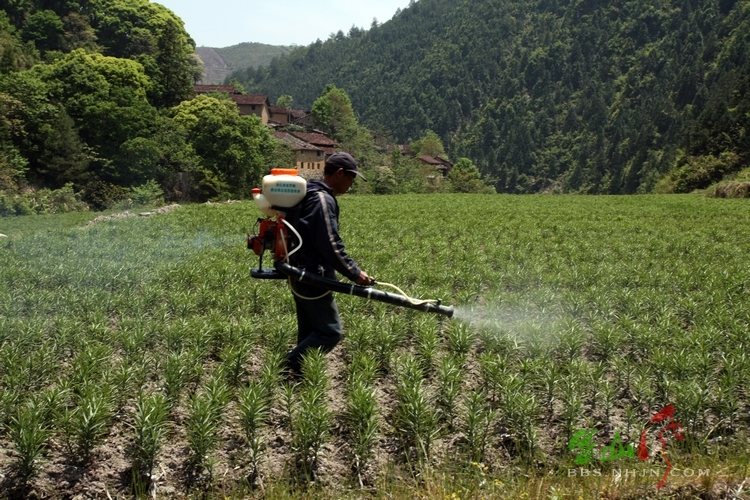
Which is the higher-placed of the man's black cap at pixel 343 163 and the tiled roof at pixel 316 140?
the tiled roof at pixel 316 140

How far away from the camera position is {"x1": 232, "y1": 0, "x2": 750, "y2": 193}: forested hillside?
71.1 metres

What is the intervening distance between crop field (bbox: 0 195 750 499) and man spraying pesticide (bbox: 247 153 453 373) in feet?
1.72

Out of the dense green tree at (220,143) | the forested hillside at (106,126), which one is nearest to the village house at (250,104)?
the forested hillside at (106,126)

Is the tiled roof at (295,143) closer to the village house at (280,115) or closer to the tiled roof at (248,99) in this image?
the tiled roof at (248,99)

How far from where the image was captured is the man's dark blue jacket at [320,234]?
13.8 ft

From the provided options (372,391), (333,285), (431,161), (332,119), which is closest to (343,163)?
(333,285)

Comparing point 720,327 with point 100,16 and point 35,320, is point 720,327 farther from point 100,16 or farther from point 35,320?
point 100,16

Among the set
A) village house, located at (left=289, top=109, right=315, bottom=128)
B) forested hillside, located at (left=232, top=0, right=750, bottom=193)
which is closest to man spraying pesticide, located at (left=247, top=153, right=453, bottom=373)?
forested hillside, located at (left=232, top=0, right=750, bottom=193)

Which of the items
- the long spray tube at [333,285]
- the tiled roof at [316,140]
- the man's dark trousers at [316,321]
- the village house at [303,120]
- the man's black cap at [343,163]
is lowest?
the man's dark trousers at [316,321]

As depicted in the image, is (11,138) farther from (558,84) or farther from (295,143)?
(558,84)

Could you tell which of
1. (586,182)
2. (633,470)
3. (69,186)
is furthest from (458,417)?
(586,182)

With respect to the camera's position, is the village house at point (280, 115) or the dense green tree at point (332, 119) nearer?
the dense green tree at point (332, 119)

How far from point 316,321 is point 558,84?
139171mm

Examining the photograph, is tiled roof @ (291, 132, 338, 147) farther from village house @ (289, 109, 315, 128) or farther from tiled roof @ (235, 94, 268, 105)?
village house @ (289, 109, 315, 128)
